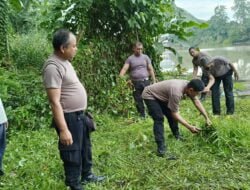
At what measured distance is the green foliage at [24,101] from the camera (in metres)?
5.92

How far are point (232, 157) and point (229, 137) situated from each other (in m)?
0.44

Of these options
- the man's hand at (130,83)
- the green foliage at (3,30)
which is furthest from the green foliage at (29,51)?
the man's hand at (130,83)

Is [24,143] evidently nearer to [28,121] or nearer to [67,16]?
[28,121]

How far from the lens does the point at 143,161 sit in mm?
4312

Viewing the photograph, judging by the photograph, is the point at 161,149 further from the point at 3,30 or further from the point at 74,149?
the point at 3,30

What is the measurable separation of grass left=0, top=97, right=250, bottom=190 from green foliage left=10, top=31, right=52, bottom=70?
298 cm

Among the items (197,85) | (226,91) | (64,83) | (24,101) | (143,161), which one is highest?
(64,83)

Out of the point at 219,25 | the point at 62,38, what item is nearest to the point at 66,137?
the point at 62,38

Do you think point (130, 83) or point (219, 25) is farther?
point (219, 25)

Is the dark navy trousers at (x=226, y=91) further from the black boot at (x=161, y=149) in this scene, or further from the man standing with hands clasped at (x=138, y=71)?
the black boot at (x=161, y=149)

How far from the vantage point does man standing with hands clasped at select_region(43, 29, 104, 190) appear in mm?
2986

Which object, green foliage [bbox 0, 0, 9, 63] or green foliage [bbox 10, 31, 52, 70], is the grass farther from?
green foliage [bbox 10, 31, 52, 70]

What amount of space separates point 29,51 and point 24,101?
2720 mm

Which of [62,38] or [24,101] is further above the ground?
[62,38]
